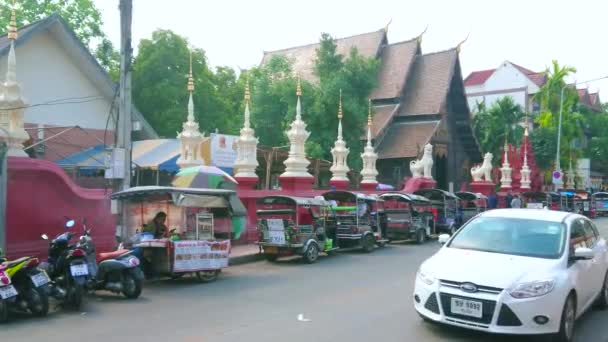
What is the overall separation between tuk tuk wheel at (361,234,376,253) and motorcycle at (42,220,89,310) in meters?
8.52

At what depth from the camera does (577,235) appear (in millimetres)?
7047

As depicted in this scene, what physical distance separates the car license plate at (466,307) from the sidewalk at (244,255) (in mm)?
7601

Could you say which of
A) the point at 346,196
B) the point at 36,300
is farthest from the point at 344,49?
the point at 36,300

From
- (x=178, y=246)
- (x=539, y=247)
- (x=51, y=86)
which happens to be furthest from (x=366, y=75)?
(x=539, y=247)

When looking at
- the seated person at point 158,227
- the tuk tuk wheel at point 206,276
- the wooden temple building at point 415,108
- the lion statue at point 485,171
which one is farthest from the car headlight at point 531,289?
the lion statue at point 485,171

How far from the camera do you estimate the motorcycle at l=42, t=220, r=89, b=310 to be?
7.73 m

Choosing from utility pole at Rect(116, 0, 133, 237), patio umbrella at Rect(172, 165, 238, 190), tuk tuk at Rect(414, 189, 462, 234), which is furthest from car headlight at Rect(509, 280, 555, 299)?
tuk tuk at Rect(414, 189, 462, 234)

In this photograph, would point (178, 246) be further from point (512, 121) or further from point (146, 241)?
point (512, 121)

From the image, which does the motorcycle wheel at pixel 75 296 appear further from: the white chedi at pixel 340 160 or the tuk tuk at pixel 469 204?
the tuk tuk at pixel 469 204

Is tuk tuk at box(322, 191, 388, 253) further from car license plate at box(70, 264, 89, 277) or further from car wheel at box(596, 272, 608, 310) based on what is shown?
car license plate at box(70, 264, 89, 277)

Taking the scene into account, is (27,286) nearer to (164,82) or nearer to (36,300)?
(36,300)

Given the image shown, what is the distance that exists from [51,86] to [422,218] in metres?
13.5

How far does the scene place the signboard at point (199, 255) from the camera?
9.78 meters

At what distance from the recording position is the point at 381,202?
1695cm
